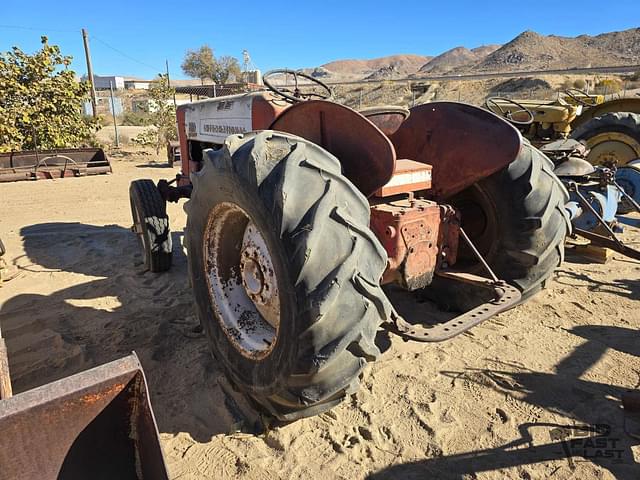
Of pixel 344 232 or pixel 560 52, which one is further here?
pixel 560 52

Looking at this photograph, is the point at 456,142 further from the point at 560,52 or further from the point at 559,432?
the point at 560,52

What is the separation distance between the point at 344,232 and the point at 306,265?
0.69ft

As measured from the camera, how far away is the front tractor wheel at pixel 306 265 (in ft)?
6.15

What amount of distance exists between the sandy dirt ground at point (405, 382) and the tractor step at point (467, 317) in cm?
49

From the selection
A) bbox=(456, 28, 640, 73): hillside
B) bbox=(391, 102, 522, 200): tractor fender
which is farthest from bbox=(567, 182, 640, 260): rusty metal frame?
bbox=(456, 28, 640, 73): hillside

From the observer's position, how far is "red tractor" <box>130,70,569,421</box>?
1909 mm

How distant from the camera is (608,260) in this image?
16.2 ft

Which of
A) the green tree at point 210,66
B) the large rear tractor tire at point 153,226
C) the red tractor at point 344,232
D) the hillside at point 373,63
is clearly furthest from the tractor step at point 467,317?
the hillside at point 373,63

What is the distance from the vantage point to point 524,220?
2885mm

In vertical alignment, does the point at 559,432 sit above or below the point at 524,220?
below

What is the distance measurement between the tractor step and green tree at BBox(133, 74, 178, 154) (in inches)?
553

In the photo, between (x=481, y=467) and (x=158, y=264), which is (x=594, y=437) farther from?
(x=158, y=264)

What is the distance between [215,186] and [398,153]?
1395 mm


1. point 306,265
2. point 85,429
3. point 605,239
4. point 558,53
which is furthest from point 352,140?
point 558,53
